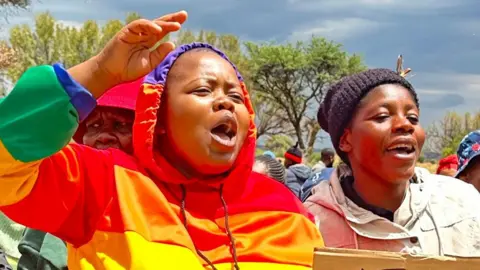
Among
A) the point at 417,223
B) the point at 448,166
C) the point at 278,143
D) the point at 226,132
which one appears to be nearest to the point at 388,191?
the point at 417,223

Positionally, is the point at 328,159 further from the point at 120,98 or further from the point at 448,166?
the point at 120,98

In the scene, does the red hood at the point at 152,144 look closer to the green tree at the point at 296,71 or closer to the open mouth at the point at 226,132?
the open mouth at the point at 226,132

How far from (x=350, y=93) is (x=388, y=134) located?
23 centimetres

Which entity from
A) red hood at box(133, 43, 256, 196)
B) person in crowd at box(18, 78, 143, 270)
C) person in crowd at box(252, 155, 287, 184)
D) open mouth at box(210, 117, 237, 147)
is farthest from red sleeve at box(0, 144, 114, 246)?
person in crowd at box(252, 155, 287, 184)

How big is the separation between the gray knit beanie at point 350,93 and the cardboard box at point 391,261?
920 millimetres

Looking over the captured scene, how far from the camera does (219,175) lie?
1892mm

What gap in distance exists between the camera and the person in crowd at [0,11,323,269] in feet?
4.79

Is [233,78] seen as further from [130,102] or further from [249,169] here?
[130,102]

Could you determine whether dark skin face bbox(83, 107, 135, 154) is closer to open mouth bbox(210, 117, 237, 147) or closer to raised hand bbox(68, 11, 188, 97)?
open mouth bbox(210, 117, 237, 147)

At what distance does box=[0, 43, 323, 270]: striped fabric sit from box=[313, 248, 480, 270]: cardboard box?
342 mm

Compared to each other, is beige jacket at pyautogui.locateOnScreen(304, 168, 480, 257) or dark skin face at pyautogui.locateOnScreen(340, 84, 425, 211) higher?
dark skin face at pyautogui.locateOnScreen(340, 84, 425, 211)

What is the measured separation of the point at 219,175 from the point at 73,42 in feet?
116

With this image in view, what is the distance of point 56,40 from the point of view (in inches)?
1431

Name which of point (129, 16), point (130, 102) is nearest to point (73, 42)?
point (129, 16)
